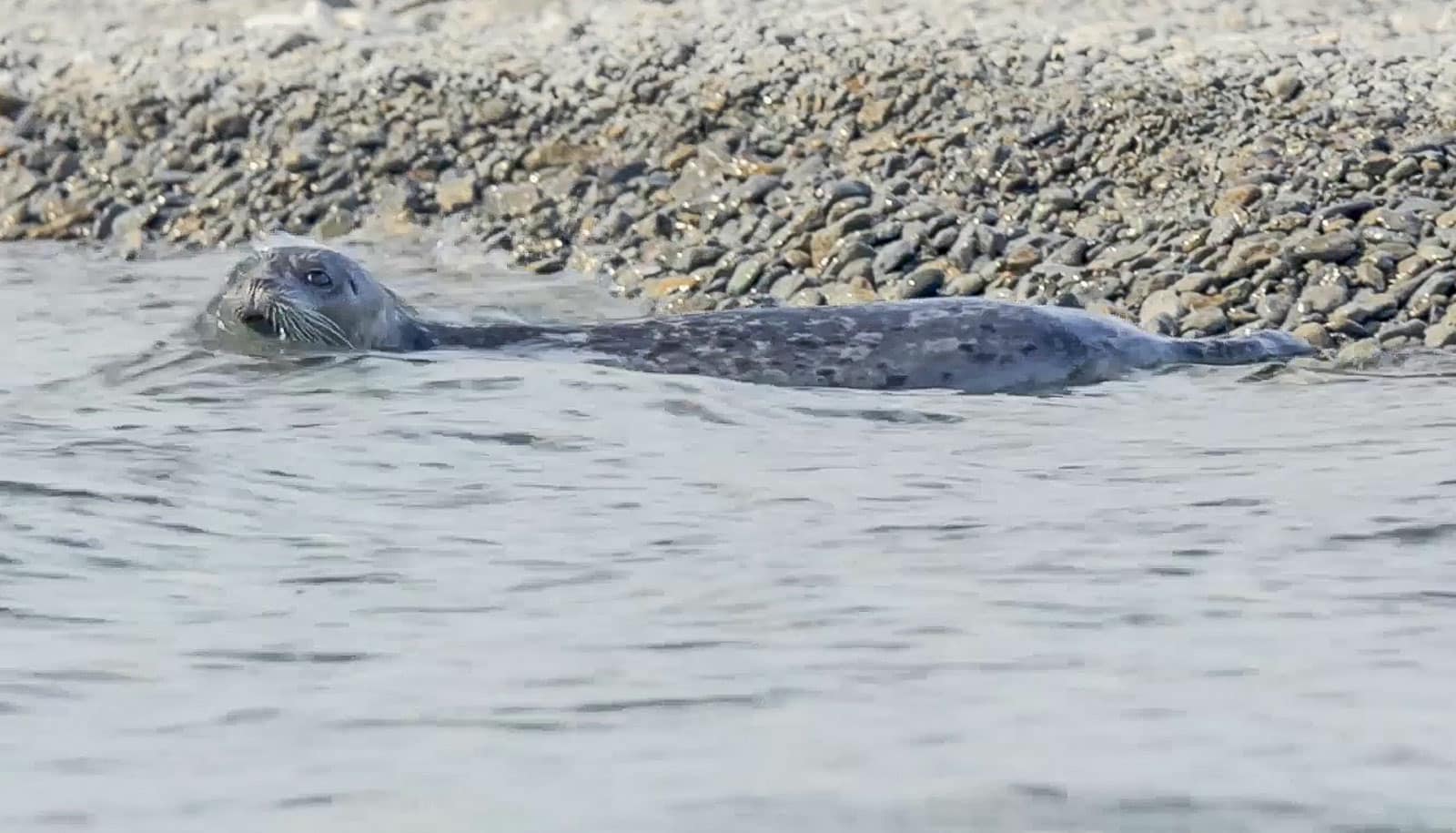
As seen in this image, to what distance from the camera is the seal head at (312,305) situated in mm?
7395

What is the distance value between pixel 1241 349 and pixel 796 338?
1248mm

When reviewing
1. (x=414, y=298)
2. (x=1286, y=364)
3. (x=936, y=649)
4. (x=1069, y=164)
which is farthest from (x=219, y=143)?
(x=936, y=649)

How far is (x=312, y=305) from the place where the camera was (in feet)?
24.4

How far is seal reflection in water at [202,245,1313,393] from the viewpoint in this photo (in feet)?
23.7

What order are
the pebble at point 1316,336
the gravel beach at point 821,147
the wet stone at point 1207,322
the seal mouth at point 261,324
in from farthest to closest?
1. the gravel beach at point 821,147
2. the wet stone at point 1207,322
3. the pebble at point 1316,336
4. the seal mouth at point 261,324

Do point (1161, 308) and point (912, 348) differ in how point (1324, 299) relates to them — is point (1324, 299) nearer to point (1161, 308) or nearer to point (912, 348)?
point (1161, 308)

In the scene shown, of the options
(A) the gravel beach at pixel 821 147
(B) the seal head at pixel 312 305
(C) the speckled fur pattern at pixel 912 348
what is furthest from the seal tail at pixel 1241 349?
(B) the seal head at pixel 312 305

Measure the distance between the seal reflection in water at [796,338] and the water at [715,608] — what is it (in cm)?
49

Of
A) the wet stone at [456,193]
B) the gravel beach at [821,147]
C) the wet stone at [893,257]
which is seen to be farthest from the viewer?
the wet stone at [456,193]

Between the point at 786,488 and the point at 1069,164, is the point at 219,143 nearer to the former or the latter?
the point at 1069,164

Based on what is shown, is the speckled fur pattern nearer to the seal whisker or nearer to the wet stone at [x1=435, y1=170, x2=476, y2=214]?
the seal whisker

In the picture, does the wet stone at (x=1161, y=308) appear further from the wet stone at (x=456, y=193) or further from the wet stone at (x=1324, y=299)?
the wet stone at (x=456, y=193)

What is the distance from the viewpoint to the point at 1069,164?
966cm

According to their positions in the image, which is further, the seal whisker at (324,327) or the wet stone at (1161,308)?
the wet stone at (1161,308)
